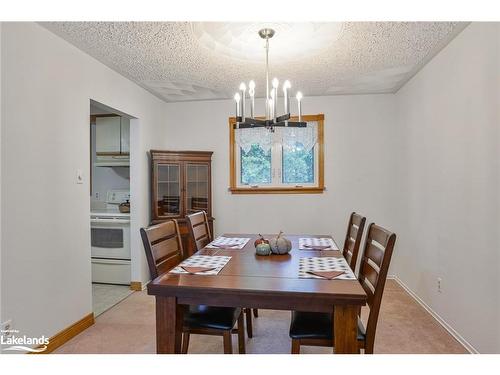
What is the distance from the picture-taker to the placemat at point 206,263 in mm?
1700

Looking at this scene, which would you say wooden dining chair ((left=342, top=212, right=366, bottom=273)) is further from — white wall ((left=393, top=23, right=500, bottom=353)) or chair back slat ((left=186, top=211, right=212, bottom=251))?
chair back slat ((left=186, top=211, right=212, bottom=251))

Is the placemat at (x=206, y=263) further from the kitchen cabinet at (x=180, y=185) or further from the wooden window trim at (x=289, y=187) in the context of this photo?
the wooden window trim at (x=289, y=187)

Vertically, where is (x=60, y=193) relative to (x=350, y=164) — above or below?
below

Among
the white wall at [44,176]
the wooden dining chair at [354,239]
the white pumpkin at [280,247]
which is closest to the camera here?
the white wall at [44,176]

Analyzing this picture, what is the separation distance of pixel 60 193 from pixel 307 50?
2229 millimetres

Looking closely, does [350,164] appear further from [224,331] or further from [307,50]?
[224,331]

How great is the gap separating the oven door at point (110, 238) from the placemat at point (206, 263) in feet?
6.09

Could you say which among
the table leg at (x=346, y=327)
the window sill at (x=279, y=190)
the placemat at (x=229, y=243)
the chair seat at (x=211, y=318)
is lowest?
A: the chair seat at (x=211, y=318)

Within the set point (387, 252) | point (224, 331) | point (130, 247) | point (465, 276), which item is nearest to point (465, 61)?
point (465, 276)

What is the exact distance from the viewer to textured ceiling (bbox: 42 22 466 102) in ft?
7.29

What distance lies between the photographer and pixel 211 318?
1774 mm

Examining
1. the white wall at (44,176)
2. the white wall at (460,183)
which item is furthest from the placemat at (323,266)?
the white wall at (44,176)

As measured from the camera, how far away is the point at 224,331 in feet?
5.62

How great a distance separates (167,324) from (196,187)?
97.9 inches
